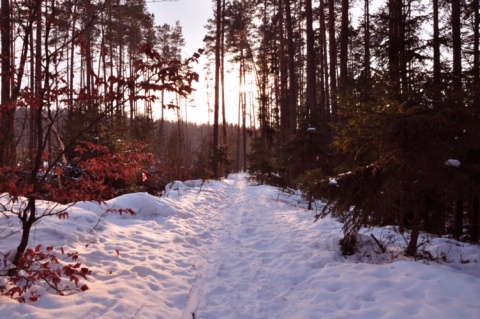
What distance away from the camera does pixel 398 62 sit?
5691 millimetres

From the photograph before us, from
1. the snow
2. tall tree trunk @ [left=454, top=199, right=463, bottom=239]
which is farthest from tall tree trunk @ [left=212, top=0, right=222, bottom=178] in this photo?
tall tree trunk @ [left=454, top=199, right=463, bottom=239]

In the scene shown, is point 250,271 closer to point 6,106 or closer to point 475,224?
point 6,106

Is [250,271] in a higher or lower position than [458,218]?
lower

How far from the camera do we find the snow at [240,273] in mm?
3395

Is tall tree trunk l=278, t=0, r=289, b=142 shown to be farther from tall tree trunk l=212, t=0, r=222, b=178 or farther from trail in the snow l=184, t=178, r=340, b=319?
trail in the snow l=184, t=178, r=340, b=319

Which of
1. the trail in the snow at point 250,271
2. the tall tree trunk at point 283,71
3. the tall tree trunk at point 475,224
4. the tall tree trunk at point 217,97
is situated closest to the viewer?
the trail in the snow at point 250,271

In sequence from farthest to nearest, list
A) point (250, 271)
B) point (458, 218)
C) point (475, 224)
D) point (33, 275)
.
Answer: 1. point (458, 218)
2. point (475, 224)
3. point (250, 271)
4. point (33, 275)

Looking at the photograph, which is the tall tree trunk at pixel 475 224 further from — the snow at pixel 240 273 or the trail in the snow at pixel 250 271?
the trail in the snow at pixel 250 271

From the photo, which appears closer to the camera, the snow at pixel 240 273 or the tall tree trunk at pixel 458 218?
the snow at pixel 240 273

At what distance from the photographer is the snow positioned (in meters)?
3.39

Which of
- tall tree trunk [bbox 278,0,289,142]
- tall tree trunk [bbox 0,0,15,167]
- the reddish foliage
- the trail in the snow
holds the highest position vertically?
tall tree trunk [bbox 278,0,289,142]

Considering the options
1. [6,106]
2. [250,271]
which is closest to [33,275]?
[6,106]

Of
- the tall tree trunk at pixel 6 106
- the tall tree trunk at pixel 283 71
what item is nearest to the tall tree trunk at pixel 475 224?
the tall tree trunk at pixel 6 106

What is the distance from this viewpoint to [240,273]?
15.9ft
